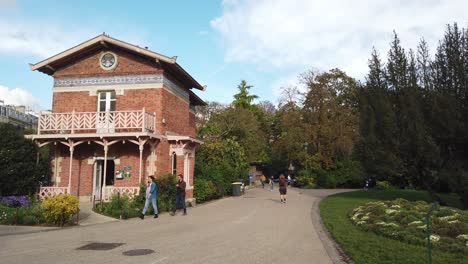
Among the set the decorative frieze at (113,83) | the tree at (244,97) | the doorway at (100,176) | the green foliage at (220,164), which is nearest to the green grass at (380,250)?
the decorative frieze at (113,83)

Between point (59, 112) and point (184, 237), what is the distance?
12.9 meters

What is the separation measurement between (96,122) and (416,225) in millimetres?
14418

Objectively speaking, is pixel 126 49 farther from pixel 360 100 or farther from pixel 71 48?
pixel 360 100

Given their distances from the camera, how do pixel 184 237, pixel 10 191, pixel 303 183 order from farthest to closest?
pixel 303 183, pixel 10 191, pixel 184 237

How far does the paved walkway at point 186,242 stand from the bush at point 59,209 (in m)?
0.71

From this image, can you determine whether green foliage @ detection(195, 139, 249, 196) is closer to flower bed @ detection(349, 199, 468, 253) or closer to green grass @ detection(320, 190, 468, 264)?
flower bed @ detection(349, 199, 468, 253)

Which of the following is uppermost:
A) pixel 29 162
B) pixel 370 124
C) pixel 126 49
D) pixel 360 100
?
pixel 126 49

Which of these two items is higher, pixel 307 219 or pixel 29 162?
pixel 29 162

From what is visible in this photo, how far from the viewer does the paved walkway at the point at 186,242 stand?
7676 mm

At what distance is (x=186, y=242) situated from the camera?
9.42 meters

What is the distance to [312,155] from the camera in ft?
144

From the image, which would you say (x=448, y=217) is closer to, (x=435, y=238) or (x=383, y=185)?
(x=435, y=238)

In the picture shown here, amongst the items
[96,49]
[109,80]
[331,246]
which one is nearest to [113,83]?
[109,80]

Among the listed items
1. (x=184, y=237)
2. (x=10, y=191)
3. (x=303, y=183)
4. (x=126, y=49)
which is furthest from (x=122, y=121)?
(x=303, y=183)
